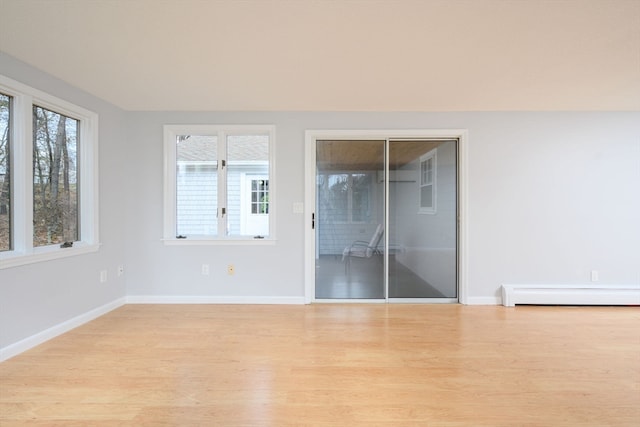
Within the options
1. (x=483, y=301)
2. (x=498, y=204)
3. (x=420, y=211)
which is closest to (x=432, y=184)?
(x=420, y=211)

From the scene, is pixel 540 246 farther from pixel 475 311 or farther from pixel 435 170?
pixel 435 170

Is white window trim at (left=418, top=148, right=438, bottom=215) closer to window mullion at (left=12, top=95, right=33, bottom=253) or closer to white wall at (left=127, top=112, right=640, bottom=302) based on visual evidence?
white wall at (left=127, top=112, right=640, bottom=302)

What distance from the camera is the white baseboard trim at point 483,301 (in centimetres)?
376

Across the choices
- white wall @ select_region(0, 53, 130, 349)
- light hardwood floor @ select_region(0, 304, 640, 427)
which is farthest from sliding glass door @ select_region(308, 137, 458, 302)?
white wall @ select_region(0, 53, 130, 349)

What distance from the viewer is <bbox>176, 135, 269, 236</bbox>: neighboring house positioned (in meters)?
3.82

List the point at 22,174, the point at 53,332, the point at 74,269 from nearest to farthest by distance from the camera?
1. the point at 22,174
2. the point at 53,332
3. the point at 74,269

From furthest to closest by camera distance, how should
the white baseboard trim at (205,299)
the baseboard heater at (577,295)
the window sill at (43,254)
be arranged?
1. the white baseboard trim at (205,299)
2. the baseboard heater at (577,295)
3. the window sill at (43,254)

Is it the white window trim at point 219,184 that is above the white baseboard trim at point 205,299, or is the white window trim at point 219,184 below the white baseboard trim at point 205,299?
above

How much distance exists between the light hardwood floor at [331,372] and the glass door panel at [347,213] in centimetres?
66

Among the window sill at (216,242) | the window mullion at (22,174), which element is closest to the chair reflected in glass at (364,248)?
the window sill at (216,242)

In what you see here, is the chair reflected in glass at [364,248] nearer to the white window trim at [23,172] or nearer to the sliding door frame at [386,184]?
the sliding door frame at [386,184]

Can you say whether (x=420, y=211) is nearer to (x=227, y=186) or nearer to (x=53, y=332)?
(x=227, y=186)

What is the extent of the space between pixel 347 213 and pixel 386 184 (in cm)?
60

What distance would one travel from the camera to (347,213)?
3.81 metres
